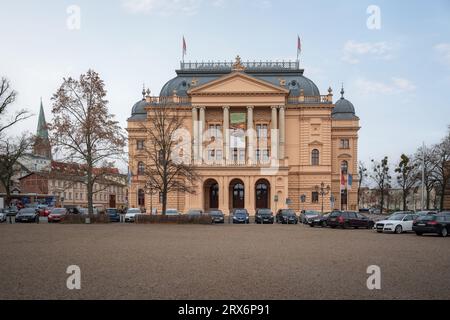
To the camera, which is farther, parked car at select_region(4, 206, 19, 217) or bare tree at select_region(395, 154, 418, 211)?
bare tree at select_region(395, 154, 418, 211)

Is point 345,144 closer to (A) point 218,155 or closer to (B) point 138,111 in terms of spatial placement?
(A) point 218,155

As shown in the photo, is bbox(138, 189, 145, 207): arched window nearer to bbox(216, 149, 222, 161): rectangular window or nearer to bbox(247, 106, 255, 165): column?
bbox(216, 149, 222, 161): rectangular window

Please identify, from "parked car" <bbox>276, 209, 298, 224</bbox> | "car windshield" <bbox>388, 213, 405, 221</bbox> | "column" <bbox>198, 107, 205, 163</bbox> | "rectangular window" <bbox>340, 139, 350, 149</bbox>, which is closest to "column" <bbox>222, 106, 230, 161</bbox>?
"column" <bbox>198, 107, 205, 163</bbox>

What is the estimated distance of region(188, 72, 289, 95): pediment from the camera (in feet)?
221

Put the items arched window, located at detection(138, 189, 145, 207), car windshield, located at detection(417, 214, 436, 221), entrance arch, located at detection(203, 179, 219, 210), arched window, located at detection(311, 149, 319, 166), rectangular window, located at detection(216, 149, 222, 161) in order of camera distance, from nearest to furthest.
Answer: car windshield, located at detection(417, 214, 436, 221)
rectangular window, located at detection(216, 149, 222, 161)
entrance arch, located at detection(203, 179, 219, 210)
arched window, located at detection(311, 149, 319, 166)
arched window, located at detection(138, 189, 145, 207)

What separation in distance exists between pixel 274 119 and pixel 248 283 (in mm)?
58275

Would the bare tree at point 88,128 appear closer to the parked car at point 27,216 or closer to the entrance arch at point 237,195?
the parked car at point 27,216

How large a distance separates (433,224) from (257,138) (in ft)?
141

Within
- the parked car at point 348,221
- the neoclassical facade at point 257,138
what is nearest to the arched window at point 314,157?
the neoclassical facade at point 257,138

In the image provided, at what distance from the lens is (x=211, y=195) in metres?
71.2

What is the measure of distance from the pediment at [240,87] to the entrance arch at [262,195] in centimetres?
1366

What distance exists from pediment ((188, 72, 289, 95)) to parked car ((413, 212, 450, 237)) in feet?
132
